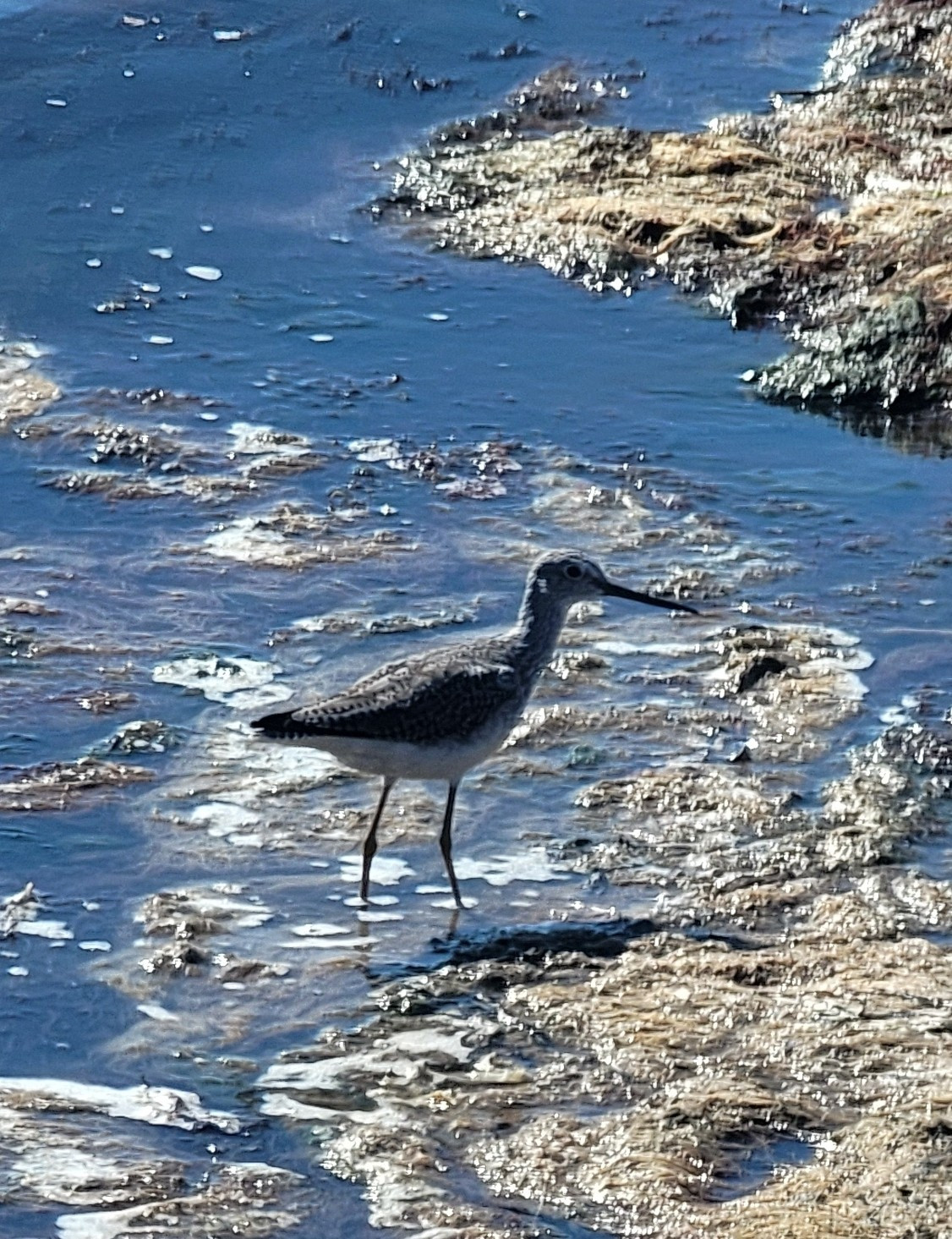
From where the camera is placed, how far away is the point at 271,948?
7156mm

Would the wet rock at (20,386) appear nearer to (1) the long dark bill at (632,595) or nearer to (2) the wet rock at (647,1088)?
(1) the long dark bill at (632,595)

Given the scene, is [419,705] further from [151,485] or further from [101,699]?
[151,485]

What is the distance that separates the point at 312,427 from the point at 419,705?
399 centimetres

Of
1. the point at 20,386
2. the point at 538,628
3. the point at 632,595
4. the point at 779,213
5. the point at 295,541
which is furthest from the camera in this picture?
the point at 779,213

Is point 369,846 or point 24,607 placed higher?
point 24,607

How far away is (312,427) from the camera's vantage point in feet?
36.8

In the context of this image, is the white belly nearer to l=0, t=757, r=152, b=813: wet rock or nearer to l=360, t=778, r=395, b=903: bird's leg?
l=360, t=778, r=395, b=903: bird's leg

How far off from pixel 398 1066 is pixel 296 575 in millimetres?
3610

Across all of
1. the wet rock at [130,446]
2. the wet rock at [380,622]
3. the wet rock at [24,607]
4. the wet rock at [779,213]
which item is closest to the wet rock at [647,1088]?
the wet rock at [380,622]

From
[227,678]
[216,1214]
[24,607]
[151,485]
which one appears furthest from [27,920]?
[151,485]

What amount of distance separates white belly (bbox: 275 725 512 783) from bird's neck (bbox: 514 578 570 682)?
1.25 feet

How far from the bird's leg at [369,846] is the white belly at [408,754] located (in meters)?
0.07

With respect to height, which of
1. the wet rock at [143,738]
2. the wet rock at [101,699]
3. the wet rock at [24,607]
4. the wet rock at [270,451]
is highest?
the wet rock at [270,451]

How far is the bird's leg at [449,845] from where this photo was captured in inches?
295
